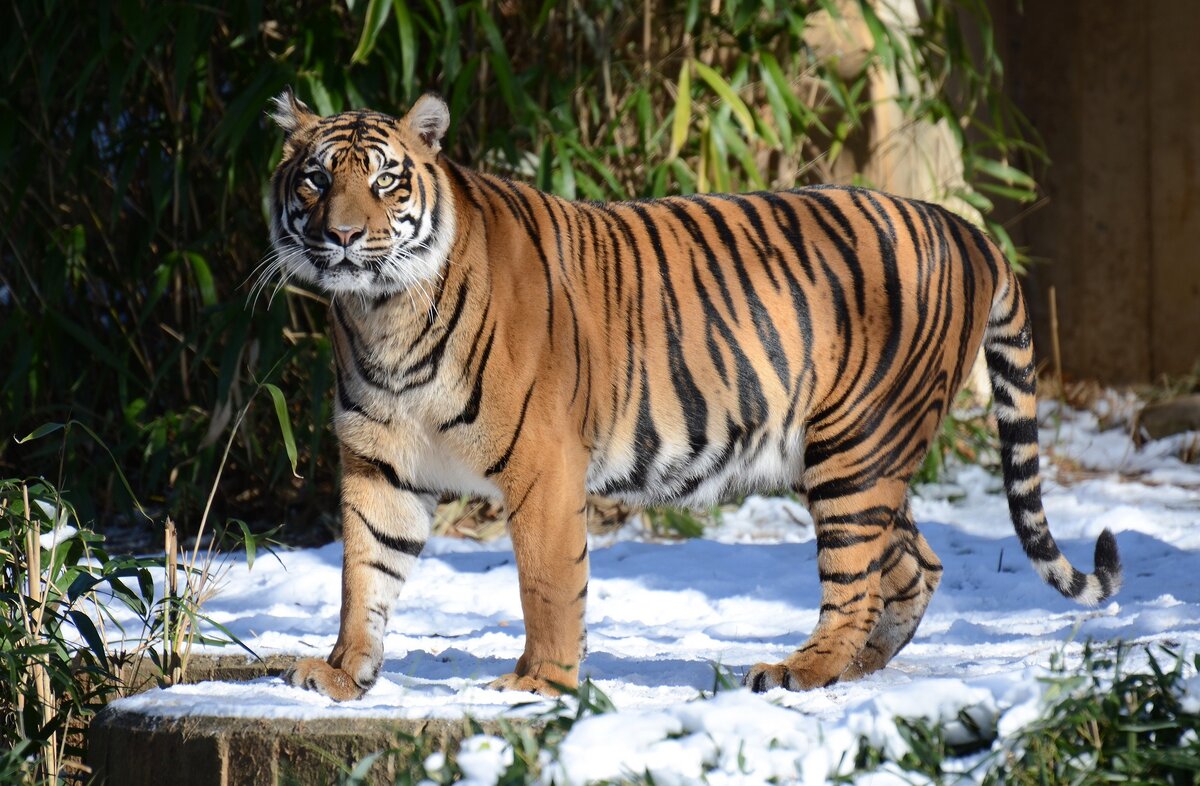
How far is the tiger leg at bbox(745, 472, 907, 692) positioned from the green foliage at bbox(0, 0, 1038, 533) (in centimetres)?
235

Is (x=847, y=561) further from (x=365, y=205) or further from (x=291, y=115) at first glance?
(x=291, y=115)

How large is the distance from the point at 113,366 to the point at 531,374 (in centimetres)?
312

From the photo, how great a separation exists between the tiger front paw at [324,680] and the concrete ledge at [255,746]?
44cm

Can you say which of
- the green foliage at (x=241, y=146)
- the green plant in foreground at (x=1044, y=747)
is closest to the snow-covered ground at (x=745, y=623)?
the green plant in foreground at (x=1044, y=747)

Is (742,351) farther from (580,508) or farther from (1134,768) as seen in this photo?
(1134,768)

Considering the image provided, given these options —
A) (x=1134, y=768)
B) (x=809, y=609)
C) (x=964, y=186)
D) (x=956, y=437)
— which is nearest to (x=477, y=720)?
(x=1134, y=768)

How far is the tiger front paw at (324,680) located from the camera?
3.16 metres

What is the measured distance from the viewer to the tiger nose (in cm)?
317

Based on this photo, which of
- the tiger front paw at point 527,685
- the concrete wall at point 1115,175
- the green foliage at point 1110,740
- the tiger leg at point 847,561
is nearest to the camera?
the green foliage at point 1110,740

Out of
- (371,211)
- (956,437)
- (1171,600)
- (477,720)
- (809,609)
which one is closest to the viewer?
(477,720)

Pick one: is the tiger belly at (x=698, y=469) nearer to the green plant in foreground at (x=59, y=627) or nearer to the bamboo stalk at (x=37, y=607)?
the green plant in foreground at (x=59, y=627)

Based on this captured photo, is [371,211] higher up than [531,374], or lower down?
higher up

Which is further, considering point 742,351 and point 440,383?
point 742,351

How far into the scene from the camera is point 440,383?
3.26m
